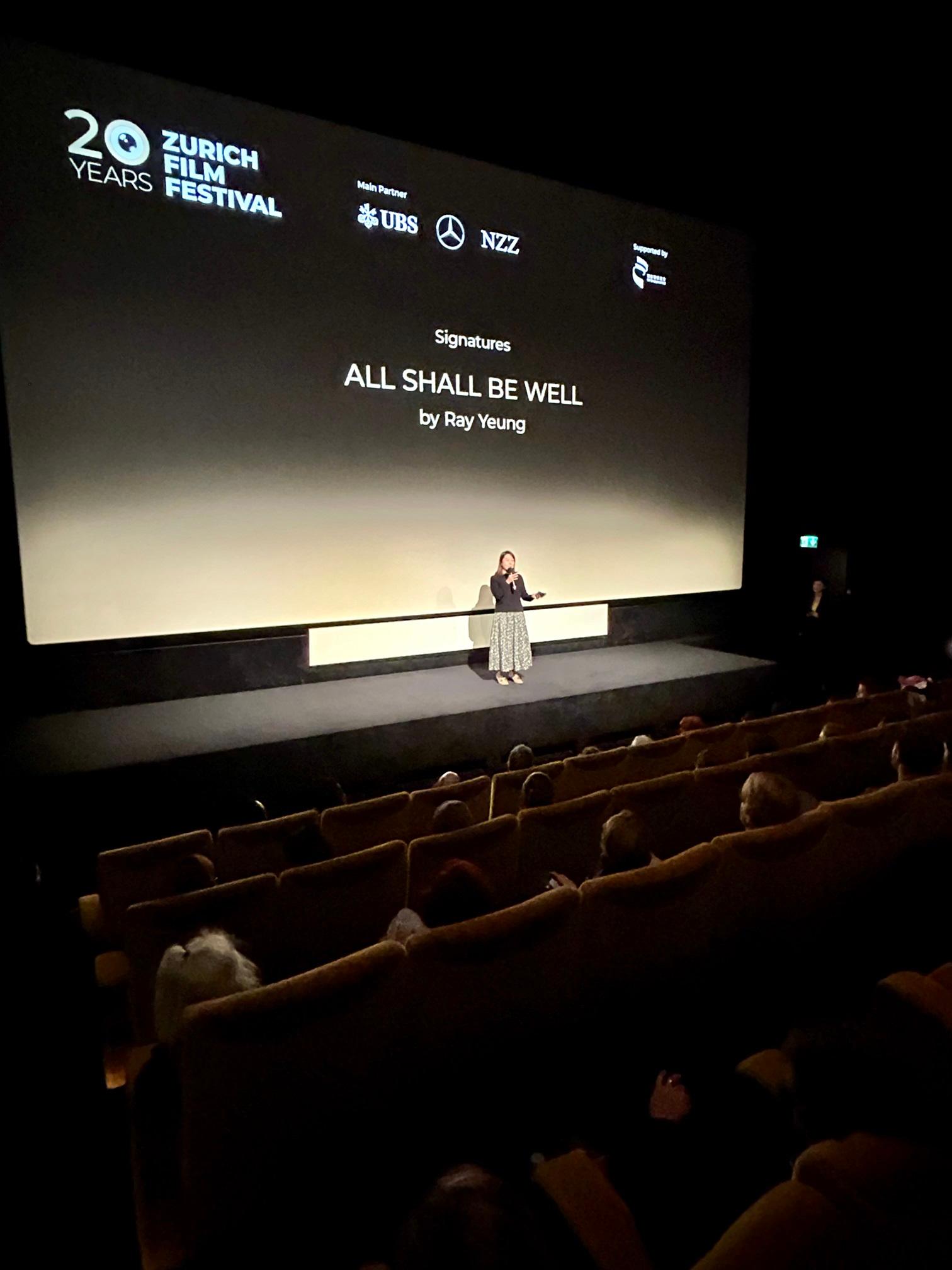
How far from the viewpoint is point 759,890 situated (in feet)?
6.87

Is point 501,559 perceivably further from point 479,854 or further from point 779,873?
point 779,873

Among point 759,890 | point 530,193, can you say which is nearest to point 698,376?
point 530,193

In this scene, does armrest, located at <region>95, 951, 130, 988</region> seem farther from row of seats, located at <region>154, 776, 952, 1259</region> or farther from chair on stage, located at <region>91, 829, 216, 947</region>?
row of seats, located at <region>154, 776, 952, 1259</region>

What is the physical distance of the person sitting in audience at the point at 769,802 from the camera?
2467 millimetres

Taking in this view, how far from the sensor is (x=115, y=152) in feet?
15.1

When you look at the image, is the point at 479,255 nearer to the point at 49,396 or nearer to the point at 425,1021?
the point at 49,396

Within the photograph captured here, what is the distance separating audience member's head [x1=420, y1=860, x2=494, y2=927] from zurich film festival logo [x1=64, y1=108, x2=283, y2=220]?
16.0 feet

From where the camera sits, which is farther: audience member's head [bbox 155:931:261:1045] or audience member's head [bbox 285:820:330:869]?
audience member's head [bbox 285:820:330:869]

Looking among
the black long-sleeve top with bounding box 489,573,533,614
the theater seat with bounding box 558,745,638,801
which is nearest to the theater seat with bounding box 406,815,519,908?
the theater seat with bounding box 558,745,638,801

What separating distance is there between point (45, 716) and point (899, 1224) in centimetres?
559

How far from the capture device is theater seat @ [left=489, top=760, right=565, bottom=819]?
358 cm

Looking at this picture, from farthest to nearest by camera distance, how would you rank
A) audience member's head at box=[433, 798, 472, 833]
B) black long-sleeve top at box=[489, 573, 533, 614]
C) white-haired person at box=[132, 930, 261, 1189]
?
1. black long-sleeve top at box=[489, 573, 533, 614]
2. audience member's head at box=[433, 798, 472, 833]
3. white-haired person at box=[132, 930, 261, 1189]

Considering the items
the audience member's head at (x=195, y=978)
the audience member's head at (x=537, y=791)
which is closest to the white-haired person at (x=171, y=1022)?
the audience member's head at (x=195, y=978)

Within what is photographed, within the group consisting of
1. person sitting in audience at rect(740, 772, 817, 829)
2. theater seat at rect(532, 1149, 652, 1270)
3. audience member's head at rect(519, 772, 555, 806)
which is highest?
person sitting in audience at rect(740, 772, 817, 829)
